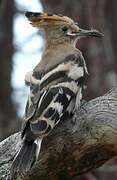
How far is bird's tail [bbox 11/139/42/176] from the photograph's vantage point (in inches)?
175

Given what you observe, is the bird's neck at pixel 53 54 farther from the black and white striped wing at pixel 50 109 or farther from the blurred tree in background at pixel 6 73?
the blurred tree in background at pixel 6 73

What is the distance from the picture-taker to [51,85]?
496 cm

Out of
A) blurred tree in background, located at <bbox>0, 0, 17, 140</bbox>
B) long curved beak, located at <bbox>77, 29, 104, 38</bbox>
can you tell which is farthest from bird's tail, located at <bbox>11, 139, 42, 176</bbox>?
blurred tree in background, located at <bbox>0, 0, 17, 140</bbox>

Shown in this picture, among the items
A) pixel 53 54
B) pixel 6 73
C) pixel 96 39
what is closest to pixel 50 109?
pixel 53 54

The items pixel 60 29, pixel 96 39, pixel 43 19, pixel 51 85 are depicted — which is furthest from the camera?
pixel 96 39

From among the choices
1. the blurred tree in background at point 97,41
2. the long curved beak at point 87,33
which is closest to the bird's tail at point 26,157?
the long curved beak at point 87,33

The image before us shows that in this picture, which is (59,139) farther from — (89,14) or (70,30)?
(89,14)

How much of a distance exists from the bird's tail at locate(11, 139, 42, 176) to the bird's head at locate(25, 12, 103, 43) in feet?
4.23

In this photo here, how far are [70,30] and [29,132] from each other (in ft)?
4.68

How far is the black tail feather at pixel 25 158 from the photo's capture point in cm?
444

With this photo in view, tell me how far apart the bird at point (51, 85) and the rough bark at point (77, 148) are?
0.13 meters

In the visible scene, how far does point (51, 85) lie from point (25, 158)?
2.22 ft

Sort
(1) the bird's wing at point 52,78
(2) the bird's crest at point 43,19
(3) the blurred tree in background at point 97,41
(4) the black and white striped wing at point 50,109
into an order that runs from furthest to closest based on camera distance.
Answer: (3) the blurred tree in background at point 97,41, (2) the bird's crest at point 43,19, (1) the bird's wing at point 52,78, (4) the black and white striped wing at point 50,109

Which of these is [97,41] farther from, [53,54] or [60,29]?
[53,54]
